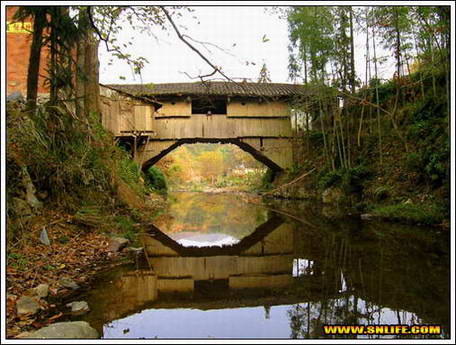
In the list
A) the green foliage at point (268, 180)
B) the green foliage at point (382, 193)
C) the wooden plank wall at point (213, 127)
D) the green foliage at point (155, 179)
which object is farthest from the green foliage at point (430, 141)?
the green foliage at point (155, 179)

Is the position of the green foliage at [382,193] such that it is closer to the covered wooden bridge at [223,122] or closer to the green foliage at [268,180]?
the covered wooden bridge at [223,122]

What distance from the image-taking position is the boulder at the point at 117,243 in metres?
7.06

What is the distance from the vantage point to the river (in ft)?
13.0

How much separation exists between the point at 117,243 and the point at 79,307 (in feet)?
10.0

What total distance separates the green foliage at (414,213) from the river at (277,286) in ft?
1.87

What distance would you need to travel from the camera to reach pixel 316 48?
Answer: 16.0m

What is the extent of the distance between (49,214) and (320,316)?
5369 mm

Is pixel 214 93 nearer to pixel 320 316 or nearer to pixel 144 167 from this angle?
pixel 144 167

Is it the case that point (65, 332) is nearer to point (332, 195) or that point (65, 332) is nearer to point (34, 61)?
point (34, 61)

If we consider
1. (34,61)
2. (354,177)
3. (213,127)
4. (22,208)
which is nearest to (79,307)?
(22,208)

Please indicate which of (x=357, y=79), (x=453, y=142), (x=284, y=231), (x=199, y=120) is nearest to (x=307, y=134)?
(x=357, y=79)

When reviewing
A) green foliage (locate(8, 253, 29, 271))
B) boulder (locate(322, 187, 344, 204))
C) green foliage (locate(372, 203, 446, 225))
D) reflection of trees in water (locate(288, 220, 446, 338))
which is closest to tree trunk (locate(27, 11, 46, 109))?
green foliage (locate(8, 253, 29, 271))

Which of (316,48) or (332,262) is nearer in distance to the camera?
(332,262)

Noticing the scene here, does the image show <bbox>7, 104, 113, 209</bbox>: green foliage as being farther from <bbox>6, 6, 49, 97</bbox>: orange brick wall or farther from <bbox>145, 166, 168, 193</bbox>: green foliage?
<bbox>145, 166, 168, 193</bbox>: green foliage
